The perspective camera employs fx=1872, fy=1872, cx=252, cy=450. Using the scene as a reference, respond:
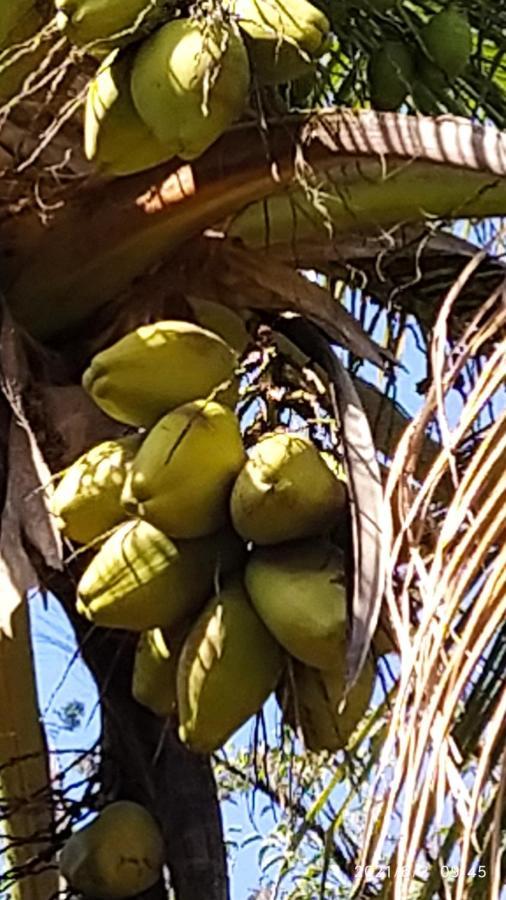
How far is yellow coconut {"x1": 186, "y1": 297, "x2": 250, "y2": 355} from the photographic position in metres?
1.44

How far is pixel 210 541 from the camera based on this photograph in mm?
1199

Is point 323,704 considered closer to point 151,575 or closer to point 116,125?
point 151,575

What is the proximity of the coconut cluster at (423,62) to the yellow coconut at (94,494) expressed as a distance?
0.43 m

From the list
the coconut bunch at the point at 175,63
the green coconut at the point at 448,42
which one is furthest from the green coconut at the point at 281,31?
the green coconut at the point at 448,42

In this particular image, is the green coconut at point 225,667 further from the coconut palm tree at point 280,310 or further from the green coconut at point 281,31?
the green coconut at point 281,31

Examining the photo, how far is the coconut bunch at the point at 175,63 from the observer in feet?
3.83

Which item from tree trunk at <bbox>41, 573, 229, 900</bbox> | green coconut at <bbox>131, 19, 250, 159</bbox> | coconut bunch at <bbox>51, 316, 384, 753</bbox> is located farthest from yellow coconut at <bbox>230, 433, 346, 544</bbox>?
tree trunk at <bbox>41, 573, 229, 900</bbox>

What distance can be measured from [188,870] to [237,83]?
0.63 meters

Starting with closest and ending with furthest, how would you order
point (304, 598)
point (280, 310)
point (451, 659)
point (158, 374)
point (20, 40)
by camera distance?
point (451, 659), point (304, 598), point (158, 374), point (20, 40), point (280, 310)

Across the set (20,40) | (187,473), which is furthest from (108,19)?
(187,473)

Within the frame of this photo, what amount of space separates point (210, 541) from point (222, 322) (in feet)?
0.96

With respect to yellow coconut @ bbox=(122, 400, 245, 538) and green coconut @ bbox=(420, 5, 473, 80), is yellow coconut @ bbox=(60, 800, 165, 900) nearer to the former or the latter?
yellow coconut @ bbox=(122, 400, 245, 538)

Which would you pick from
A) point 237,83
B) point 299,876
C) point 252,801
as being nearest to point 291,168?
point 237,83

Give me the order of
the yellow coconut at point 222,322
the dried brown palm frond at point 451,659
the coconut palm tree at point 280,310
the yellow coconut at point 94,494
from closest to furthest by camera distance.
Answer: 1. the dried brown palm frond at point 451,659
2. the coconut palm tree at point 280,310
3. the yellow coconut at point 94,494
4. the yellow coconut at point 222,322
